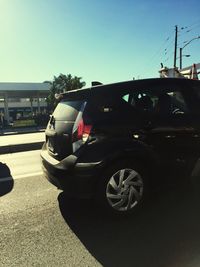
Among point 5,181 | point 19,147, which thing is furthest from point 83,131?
point 19,147

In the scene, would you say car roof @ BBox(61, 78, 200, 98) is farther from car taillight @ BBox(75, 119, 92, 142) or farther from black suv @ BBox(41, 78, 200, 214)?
car taillight @ BBox(75, 119, 92, 142)

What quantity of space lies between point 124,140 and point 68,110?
3.10 ft

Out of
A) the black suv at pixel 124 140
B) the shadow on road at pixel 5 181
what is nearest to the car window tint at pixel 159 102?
the black suv at pixel 124 140

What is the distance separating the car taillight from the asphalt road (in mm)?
997

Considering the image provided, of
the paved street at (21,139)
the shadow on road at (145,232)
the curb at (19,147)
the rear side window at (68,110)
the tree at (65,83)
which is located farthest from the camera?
the tree at (65,83)

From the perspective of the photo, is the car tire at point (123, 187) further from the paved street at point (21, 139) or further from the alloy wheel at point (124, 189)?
the paved street at point (21, 139)

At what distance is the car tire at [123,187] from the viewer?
3.79 metres

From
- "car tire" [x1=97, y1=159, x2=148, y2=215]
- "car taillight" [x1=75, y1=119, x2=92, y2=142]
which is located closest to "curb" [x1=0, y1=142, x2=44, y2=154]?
"car taillight" [x1=75, y1=119, x2=92, y2=142]

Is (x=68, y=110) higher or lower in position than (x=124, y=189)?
higher

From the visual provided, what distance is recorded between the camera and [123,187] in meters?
3.87

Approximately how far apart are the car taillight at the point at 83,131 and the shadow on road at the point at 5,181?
2243 mm

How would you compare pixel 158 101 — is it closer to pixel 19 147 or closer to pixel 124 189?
pixel 124 189

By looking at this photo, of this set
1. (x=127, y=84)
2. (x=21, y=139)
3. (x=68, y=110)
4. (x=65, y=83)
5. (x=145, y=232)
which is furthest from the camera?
(x=65, y=83)

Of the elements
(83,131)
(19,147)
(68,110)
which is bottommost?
(19,147)
